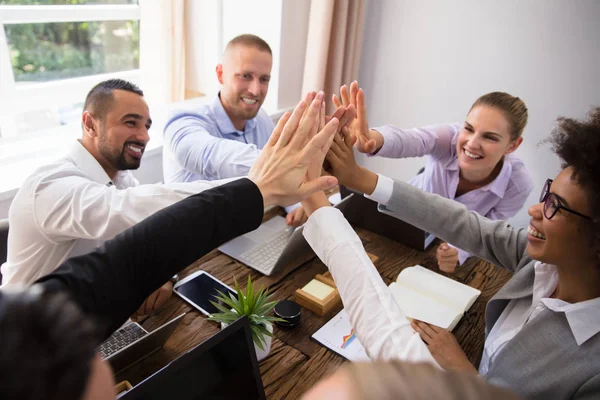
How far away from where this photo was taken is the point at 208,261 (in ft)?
4.82

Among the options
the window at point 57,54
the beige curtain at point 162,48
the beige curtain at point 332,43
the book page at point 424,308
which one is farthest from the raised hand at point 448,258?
the window at point 57,54

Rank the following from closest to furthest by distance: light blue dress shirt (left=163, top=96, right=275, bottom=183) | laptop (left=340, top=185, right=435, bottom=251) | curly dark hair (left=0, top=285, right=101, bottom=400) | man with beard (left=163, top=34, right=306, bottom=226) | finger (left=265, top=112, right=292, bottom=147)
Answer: curly dark hair (left=0, top=285, right=101, bottom=400), finger (left=265, top=112, right=292, bottom=147), laptop (left=340, top=185, right=435, bottom=251), light blue dress shirt (left=163, top=96, right=275, bottom=183), man with beard (left=163, top=34, right=306, bottom=226)

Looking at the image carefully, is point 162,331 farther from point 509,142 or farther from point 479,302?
point 509,142

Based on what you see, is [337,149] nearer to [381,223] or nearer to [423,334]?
[381,223]

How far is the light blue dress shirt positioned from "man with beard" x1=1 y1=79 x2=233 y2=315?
0.99 feet

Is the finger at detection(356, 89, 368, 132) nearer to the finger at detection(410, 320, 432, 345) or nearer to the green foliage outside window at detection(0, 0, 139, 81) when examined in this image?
the finger at detection(410, 320, 432, 345)

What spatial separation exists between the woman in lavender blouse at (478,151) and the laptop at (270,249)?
1.80ft

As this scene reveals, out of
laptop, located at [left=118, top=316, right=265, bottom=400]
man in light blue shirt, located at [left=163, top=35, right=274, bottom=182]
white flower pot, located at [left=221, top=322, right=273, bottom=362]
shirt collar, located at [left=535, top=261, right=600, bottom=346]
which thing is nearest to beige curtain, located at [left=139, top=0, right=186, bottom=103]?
man in light blue shirt, located at [left=163, top=35, right=274, bottom=182]

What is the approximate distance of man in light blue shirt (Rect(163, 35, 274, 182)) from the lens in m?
1.87

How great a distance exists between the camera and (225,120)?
7.23 feet

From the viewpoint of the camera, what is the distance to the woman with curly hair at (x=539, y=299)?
2.85ft

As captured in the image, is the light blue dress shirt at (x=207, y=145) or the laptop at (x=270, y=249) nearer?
the laptop at (x=270, y=249)

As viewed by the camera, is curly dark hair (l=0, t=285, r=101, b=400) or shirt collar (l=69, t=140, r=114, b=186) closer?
curly dark hair (l=0, t=285, r=101, b=400)

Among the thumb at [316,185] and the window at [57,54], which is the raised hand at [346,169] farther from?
the window at [57,54]
